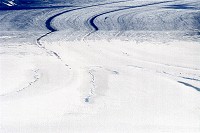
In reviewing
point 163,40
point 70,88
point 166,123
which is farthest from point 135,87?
point 163,40

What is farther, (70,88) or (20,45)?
(20,45)

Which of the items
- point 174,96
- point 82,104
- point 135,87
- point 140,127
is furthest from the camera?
point 135,87

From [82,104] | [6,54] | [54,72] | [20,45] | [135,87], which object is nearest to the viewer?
[82,104]

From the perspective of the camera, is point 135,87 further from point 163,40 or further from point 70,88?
point 163,40

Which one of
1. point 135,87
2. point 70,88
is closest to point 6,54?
point 70,88

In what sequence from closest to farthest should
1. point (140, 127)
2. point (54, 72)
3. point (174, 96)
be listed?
point (140, 127), point (174, 96), point (54, 72)

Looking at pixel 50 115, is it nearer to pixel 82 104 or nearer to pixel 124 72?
pixel 82 104

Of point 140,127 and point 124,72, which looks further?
point 124,72
